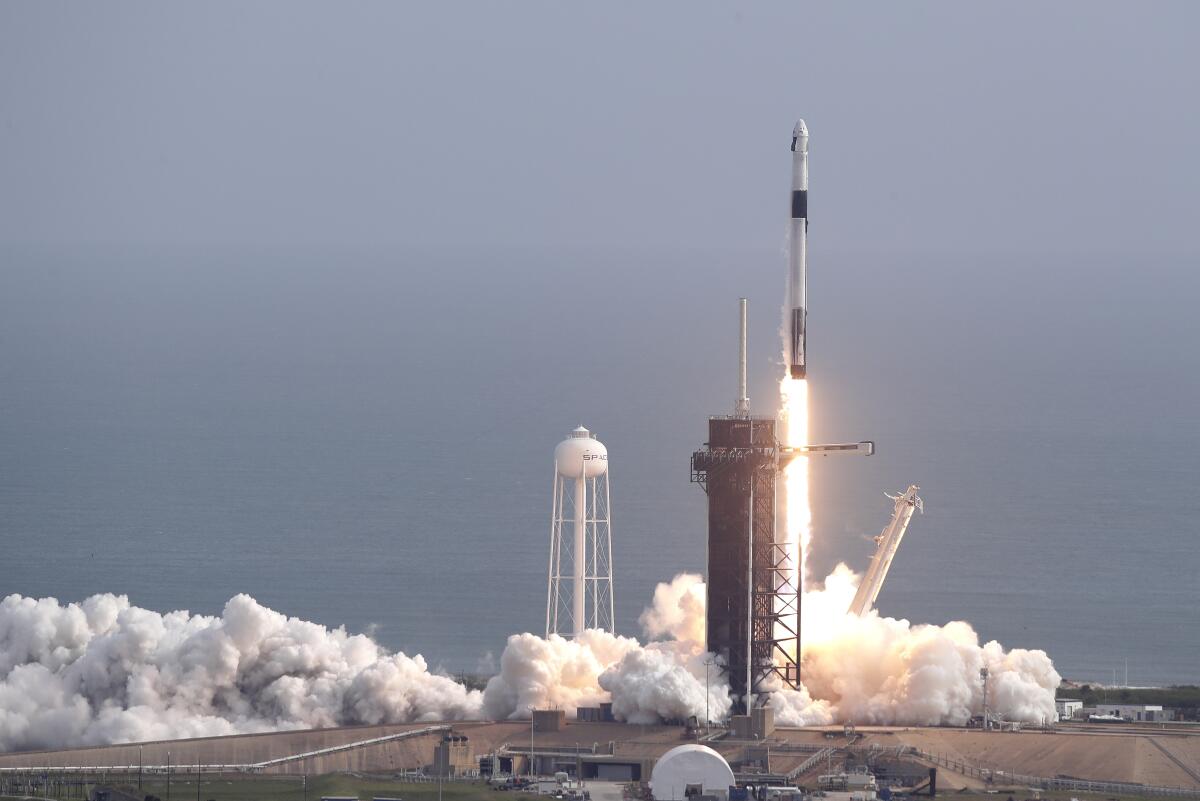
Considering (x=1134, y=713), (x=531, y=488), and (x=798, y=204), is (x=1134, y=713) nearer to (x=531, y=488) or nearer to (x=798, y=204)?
(x=798, y=204)

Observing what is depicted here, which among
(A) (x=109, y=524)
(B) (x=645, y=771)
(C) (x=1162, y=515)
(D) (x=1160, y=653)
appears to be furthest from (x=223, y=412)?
(B) (x=645, y=771)

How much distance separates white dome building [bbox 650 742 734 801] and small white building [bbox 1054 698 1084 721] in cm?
1426

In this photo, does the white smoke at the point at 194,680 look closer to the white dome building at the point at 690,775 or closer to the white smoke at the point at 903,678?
the white smoke at the point at 903,678

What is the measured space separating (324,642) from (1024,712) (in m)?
18.1

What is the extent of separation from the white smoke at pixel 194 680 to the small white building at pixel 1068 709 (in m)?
14.6

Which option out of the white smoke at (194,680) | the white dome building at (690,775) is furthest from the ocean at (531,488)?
the white dome building at (690,775)

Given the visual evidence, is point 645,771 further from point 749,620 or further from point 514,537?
point 514,537

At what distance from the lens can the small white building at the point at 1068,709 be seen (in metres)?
78.5

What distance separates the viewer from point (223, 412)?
542ft

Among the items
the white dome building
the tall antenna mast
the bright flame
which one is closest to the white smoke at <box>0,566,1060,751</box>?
the bright flame

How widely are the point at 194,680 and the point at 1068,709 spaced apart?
871 inches

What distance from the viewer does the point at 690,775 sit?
217ft

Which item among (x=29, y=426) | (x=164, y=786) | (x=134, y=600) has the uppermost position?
(x=29, y=426)

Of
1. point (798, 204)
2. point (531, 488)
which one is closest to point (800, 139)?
point (798, 204)
